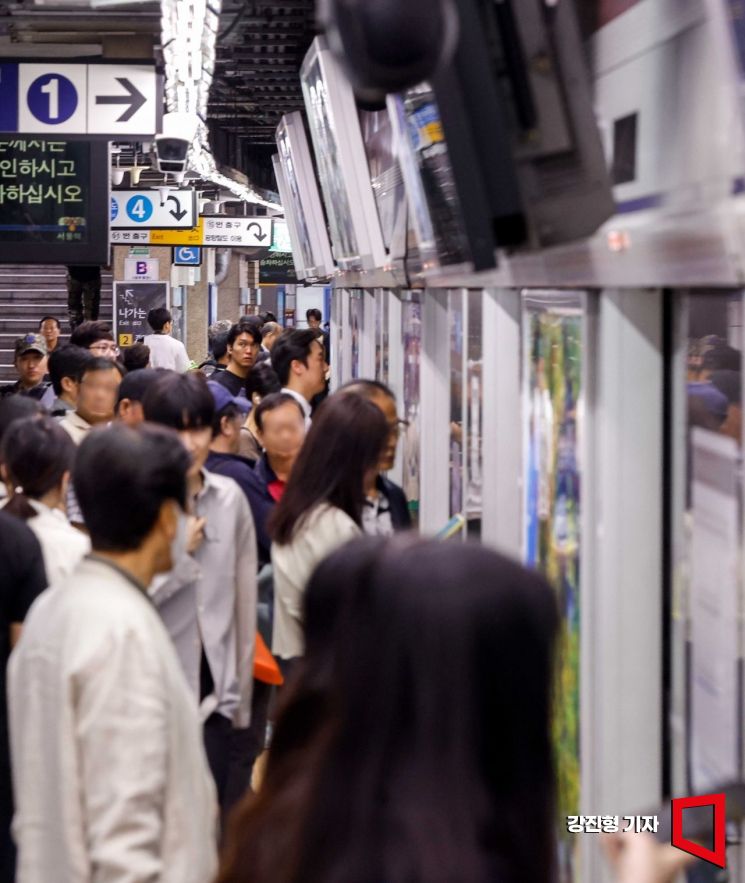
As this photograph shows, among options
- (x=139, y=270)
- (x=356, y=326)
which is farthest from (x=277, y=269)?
(x=356, y=326)

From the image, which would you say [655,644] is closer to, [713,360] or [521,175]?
[713,360]

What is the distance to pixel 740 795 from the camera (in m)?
2.43

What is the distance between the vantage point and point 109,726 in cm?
246

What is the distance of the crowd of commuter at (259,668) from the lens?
1384 millimetres

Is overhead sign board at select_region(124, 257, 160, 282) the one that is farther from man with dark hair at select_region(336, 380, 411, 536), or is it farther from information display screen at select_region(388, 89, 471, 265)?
man with dark hair at select_region(336, 380, 411, 536)

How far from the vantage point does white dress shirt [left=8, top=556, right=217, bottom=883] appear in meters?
2.46

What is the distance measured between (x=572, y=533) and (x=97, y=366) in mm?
3188

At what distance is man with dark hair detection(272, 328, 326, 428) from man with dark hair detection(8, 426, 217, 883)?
14.7ft

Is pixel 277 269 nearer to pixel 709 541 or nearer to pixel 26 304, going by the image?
pixel 26 304

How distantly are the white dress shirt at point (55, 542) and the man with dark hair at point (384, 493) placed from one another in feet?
2.62

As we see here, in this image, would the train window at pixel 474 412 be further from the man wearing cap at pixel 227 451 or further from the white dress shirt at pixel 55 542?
the white dress shirt at pixel 55 542

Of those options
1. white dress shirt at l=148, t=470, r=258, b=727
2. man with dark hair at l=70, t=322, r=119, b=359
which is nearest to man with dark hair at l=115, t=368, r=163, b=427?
white dress shirt at l=148, t=470, r=258, b=727

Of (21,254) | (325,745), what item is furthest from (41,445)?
(21,254)

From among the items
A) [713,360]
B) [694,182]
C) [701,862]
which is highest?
[694,182]
